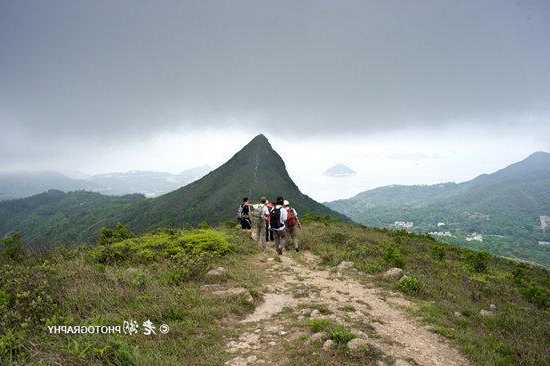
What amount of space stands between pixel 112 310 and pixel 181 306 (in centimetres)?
159

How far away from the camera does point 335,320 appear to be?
8.17m

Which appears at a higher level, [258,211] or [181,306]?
[258,211]

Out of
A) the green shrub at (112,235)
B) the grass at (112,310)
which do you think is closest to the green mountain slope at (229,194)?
the green shrub at (112,235)

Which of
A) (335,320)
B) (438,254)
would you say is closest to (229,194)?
(438,254)

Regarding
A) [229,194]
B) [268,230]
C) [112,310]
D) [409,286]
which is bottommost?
[409,286]

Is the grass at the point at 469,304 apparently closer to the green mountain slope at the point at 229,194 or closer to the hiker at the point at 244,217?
the hiker at the point at 244,217

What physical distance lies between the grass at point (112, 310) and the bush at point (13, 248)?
0.29 meters

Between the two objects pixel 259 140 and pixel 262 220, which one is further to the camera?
pixel 259 140

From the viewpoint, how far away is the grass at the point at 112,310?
227 inches

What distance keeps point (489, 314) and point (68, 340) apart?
36.8 feet

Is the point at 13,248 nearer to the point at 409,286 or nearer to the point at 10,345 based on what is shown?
the point at 10,345

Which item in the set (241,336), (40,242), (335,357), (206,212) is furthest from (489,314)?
(206,212)

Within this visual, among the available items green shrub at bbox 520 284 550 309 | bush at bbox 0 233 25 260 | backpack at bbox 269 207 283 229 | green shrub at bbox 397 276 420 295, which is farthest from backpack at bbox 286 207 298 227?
bush at bbox 0 233 25 260

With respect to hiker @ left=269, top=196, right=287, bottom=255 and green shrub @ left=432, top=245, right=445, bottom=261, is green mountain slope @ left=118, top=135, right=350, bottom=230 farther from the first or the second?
hiker @ left=269, top=196, right=287, bottom=255
